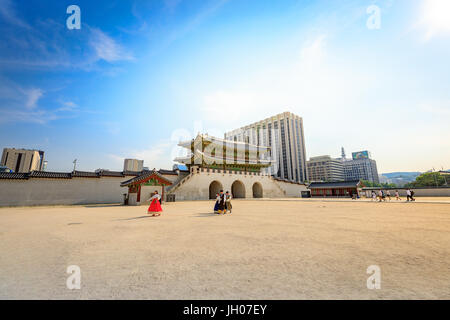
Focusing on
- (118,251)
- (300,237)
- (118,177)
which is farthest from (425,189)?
(118,177)

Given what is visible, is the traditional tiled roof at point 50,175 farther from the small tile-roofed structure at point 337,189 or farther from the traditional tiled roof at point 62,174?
the small tile-roofed structure at point 337,189

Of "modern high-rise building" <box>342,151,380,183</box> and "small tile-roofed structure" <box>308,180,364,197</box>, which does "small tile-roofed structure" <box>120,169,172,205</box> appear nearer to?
"small tile-roofed structure" <box>308,180,364,197</box>

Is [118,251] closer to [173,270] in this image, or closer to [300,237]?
[173,270]

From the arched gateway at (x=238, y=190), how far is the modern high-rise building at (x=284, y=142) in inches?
2097

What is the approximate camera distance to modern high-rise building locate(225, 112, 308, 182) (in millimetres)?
86938

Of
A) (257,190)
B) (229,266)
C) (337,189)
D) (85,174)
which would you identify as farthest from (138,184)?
(337,189)

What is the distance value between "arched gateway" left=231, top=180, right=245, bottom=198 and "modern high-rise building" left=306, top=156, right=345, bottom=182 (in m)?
88.9

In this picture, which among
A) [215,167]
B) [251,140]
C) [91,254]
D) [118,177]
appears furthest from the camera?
[251,140]

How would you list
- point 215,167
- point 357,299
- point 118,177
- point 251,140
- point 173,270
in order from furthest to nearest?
point 251,140
point 215,167
point 118,177
point 173,270
point 357,299

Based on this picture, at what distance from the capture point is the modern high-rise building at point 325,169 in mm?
107688

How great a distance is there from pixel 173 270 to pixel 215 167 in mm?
27994
